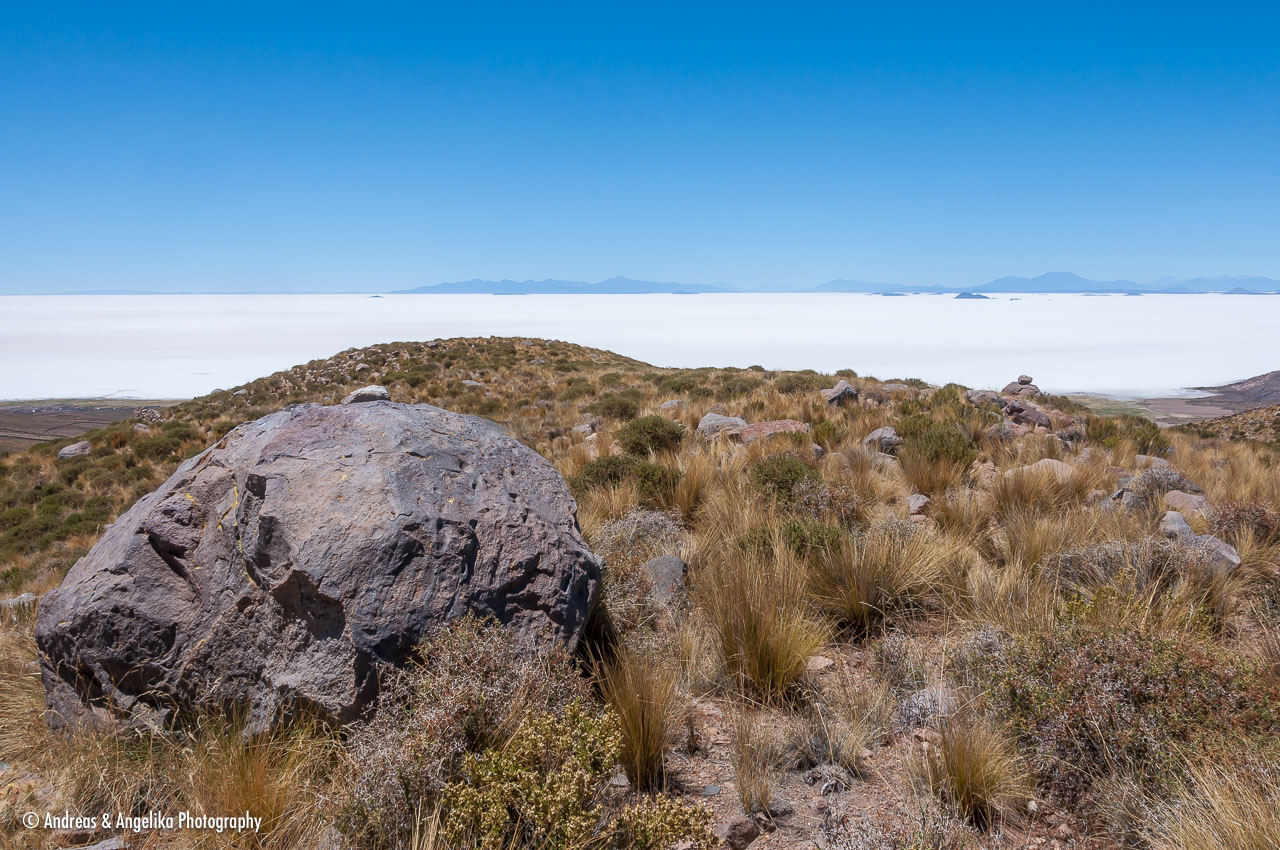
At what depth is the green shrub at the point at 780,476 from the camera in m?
6.18

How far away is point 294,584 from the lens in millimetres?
2836

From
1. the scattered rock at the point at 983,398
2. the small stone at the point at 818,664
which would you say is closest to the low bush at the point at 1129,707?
the small stone at the point at 818,664

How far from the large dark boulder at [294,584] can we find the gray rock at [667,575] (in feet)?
3.55

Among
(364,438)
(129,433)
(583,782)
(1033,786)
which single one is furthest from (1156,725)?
(129,433)

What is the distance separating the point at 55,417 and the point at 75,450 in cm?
5261

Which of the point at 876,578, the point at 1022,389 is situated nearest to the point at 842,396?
the point at 1022,389

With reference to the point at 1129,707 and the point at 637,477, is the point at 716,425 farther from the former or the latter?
the point at 1129,707

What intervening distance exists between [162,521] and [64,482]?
22.1 metres

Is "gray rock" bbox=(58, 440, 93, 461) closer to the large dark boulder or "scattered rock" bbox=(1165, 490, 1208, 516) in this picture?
the large dark boulder

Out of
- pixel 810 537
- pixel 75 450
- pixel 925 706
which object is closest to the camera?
pixel 925 706

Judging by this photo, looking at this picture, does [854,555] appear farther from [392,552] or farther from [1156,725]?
[392,552]

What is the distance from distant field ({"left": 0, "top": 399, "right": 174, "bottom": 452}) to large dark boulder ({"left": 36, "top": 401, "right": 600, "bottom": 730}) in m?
42.6

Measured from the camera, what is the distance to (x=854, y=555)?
168 inches

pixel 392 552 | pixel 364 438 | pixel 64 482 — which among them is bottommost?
pixel 64 482
